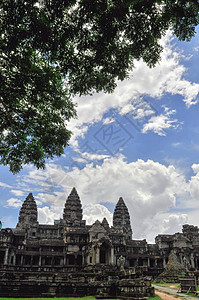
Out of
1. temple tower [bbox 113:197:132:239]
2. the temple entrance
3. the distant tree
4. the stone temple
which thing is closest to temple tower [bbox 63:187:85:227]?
the stone temple

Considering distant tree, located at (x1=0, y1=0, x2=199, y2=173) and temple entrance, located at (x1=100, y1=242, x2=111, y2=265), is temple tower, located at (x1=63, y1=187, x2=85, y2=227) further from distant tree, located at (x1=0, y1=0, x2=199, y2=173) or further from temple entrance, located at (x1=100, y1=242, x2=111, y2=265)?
distant tree, located at (x1=0, y1=0, x2=199, y2=173)

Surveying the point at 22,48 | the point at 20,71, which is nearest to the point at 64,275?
the point at 20,71

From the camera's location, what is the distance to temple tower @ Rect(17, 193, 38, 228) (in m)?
65.8

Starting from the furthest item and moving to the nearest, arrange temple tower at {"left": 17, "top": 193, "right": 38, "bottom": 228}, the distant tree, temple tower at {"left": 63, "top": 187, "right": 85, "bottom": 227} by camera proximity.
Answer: temple tower at {"left": 63, "top": 187, "right": 85, "bottom": 227} < temple tower at {"left": 17, "top": 193, "right": 38, "bottom": 228} < the distant tree

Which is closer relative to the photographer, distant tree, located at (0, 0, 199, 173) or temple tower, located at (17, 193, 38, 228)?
distant tree, located at (0, 0, 199, 173)

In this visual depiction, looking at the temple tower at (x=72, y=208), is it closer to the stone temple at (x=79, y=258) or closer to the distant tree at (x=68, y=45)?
the stone temple at (x=79, y=258)

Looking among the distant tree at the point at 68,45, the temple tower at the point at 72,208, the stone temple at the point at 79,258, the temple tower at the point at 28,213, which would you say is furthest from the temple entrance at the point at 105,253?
the distant tree at the point at 68,45

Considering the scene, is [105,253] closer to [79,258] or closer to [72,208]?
[79,258]

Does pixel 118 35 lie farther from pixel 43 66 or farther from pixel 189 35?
pixel 43 66

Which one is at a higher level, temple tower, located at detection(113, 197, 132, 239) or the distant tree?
the distant tree

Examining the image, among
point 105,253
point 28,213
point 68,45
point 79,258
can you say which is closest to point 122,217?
point 28,213

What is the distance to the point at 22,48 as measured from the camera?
11727mm

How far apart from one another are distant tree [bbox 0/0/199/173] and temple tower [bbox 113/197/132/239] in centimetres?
6177

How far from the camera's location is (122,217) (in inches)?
2872
